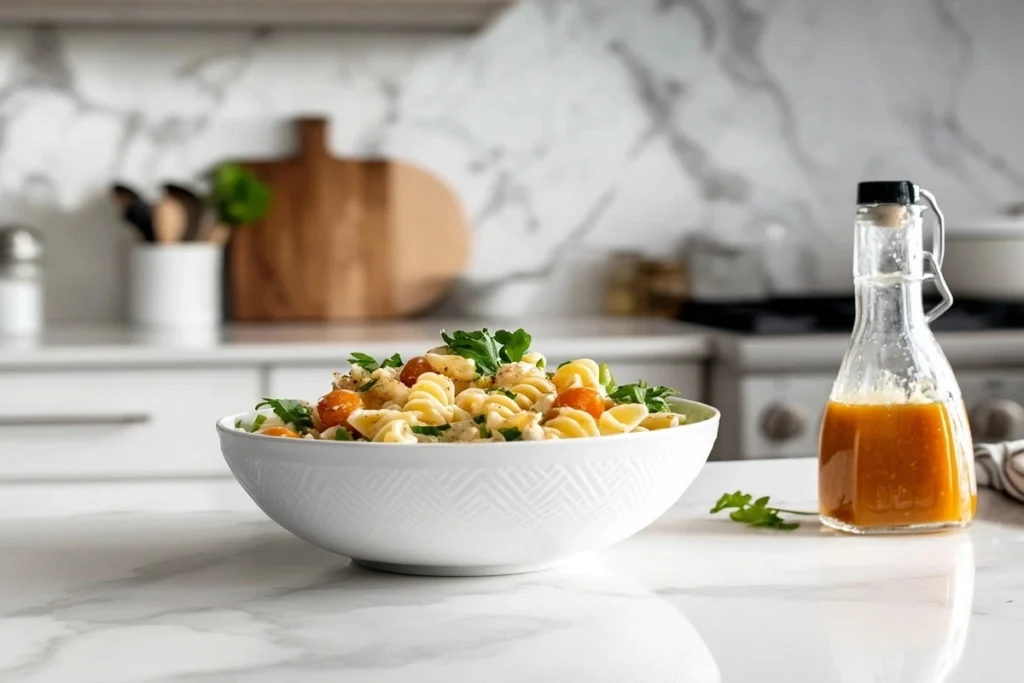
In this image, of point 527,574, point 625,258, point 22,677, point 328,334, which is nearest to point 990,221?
point 625,258

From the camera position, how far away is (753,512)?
1.00m

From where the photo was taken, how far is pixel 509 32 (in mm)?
2768

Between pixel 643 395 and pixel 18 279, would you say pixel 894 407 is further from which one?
pixel 18 279

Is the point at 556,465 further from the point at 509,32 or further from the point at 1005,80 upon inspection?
the point at 1005,80

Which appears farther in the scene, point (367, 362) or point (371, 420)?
point (367, 362)

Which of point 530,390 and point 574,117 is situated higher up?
point 574,117

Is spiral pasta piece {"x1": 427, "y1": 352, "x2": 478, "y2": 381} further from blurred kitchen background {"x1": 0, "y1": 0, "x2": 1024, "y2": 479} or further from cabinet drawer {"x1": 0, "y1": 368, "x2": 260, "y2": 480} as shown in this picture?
blurred kitchen background {"x1": 0, "y1": 0, "x2": 1024, "y2": 479}

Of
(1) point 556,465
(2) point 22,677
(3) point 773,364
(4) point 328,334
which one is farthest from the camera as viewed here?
(4) point 328,334

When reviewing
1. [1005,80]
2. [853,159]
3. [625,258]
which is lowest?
[625,258]

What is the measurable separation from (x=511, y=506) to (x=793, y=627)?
0.17 m

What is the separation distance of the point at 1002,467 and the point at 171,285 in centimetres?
177

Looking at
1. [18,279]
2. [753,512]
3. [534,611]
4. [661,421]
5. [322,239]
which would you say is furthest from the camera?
[322,239]

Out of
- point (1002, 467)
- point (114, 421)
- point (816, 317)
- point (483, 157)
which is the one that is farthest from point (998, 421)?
point (114, 421)

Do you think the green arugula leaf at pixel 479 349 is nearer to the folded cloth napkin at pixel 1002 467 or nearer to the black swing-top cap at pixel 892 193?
the black swing-top cap at pixel 892 193
